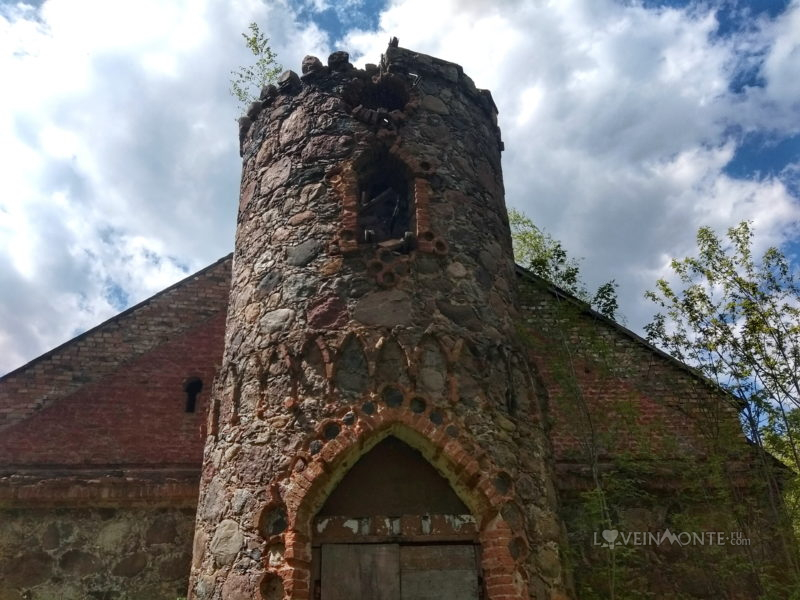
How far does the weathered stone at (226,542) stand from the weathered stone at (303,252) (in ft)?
7.84

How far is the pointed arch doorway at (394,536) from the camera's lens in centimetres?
480

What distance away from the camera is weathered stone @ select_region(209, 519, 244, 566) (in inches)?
197

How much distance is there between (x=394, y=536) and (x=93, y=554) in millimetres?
4342

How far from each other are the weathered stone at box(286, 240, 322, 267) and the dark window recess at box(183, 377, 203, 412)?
3.90 metres

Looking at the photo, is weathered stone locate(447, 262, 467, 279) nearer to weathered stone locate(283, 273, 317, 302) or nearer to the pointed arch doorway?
weathered stone locate(283, 273, 317, 302)

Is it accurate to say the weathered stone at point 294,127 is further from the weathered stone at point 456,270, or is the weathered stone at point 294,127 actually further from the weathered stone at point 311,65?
the weathered stone at point 456,270

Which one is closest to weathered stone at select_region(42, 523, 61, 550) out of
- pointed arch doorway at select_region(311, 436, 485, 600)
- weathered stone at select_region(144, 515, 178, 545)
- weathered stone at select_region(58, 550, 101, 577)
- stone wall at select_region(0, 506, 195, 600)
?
stone wall at select_region(0, 506, 195, 600)

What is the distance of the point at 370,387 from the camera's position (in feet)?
17.3

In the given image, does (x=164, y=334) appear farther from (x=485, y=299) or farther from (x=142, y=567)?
(x=485, y=299)

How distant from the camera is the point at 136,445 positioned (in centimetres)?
842

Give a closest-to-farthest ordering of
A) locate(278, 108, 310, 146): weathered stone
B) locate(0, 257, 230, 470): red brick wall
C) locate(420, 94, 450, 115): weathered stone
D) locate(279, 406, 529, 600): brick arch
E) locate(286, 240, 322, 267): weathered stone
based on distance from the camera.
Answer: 1. locate(279, 406, 529, 600): brick arch
2. locate(286, 240, 322, 267): weathered stone
3. locate(278, 108, 310, 146): weathered stone
4. locate(420, 94, 450, 115): weathered stone
5. locate(0, 257, 230, 470): red brick wall

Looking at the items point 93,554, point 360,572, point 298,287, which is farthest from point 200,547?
point 93,554

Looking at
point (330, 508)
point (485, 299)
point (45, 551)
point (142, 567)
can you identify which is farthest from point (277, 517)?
point (45, 551)

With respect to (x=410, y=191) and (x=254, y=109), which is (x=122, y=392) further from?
(x=410, y=191)
